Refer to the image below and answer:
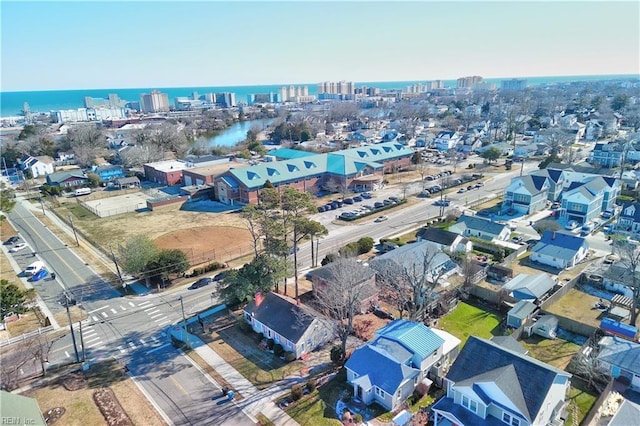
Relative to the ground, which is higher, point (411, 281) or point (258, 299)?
point (411, 281)

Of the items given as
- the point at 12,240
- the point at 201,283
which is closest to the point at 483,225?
the point at 201,283

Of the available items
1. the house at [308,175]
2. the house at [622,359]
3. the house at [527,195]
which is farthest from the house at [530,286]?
the house at [308,175]

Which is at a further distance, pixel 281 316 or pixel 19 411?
pixel 281 316

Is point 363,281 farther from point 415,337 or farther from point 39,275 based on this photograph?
point 39,275

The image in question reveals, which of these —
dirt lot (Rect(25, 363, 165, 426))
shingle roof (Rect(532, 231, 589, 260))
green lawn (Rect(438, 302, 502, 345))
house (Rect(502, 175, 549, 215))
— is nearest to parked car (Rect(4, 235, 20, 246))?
dirt lot (Rect(25, 363, 165, 426))

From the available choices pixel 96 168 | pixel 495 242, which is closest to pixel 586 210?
pixel 495 242
